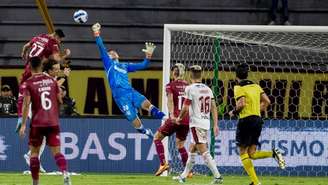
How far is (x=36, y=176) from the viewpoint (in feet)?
47.1

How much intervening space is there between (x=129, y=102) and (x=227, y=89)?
272cm

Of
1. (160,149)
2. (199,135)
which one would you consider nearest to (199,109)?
(199,135)

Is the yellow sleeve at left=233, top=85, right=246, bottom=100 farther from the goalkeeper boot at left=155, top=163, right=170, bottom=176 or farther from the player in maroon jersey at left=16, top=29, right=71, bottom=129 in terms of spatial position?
the player in maroon jersey at left=16, top=29, right=71, bottom=129

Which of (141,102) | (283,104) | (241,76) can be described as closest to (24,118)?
(241,76)

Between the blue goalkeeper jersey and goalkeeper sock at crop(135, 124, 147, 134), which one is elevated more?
the blue goalkeeper jersey

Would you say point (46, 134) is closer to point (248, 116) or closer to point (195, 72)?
point (195, 72)

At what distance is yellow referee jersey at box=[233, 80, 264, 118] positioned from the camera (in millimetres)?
16500

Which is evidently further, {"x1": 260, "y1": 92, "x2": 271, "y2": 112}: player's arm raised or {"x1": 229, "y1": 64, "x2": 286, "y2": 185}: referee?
{"x1": 260, "y1": 92, "x2": 271, "y2": 112}: player's arm raised

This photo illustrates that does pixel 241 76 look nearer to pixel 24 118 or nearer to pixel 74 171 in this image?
pixel 24 118

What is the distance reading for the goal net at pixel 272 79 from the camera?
2116 centimetres

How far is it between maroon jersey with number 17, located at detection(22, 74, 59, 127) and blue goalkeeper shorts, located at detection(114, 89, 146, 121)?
6.33 metres

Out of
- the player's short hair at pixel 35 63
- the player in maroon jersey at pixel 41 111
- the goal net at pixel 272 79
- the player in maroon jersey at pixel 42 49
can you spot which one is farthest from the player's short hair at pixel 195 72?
the player's short hair at pixel 35 63

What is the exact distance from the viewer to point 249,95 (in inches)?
655

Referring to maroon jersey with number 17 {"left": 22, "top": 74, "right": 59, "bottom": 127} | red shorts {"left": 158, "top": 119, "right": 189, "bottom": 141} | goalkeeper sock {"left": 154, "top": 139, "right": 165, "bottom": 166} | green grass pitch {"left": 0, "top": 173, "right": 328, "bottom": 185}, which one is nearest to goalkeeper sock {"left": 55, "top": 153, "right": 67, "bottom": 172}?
maroon jersey with number 17 {"left": 22, "top": 74, "right": 59, "bottom": 127}
